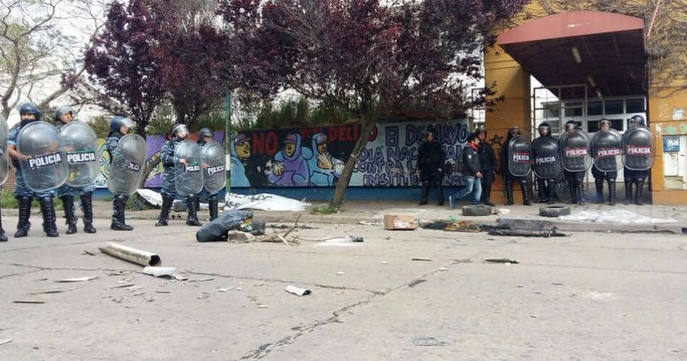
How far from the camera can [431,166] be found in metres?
15.2

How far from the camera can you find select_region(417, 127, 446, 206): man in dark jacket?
49.6ft

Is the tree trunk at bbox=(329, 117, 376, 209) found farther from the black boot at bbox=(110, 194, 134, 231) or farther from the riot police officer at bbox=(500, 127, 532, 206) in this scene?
the black boot at bbox=(110, 194, 134, 231)

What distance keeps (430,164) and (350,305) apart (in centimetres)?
1079

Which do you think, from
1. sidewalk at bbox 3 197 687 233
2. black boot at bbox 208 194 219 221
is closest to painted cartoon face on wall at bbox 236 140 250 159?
sidewalk at bbox 3 197 687 233

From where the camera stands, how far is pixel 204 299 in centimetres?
497

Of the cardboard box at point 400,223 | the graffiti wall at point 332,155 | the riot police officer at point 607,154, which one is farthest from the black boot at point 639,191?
the cardboard box at point 400,223

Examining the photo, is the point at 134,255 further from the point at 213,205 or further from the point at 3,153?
the point at 213,205

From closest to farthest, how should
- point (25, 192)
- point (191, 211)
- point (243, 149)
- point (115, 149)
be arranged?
1. point (25, 192)
2. point (115, 149)
3. point (191, 211)
4. point (243, 149)

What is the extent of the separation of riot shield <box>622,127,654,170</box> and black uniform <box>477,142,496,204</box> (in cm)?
302

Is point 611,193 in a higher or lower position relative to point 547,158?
lower

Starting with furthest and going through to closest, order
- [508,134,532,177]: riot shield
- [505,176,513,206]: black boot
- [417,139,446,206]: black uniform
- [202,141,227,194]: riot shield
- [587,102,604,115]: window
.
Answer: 1. [587,102,604,115]: window
2. [417,139,446,206]: black uniform
3. [505,176,513,206]: black boot
4. [508,134,532,177]: riot shield
5. [202,141,227,194]: riot shield

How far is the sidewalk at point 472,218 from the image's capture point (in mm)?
10477

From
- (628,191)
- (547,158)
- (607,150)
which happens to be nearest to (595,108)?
(628,191)

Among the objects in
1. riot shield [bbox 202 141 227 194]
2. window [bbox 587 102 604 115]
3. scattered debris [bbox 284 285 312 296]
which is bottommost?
scattered debris [bbox 284 285 312 296]
